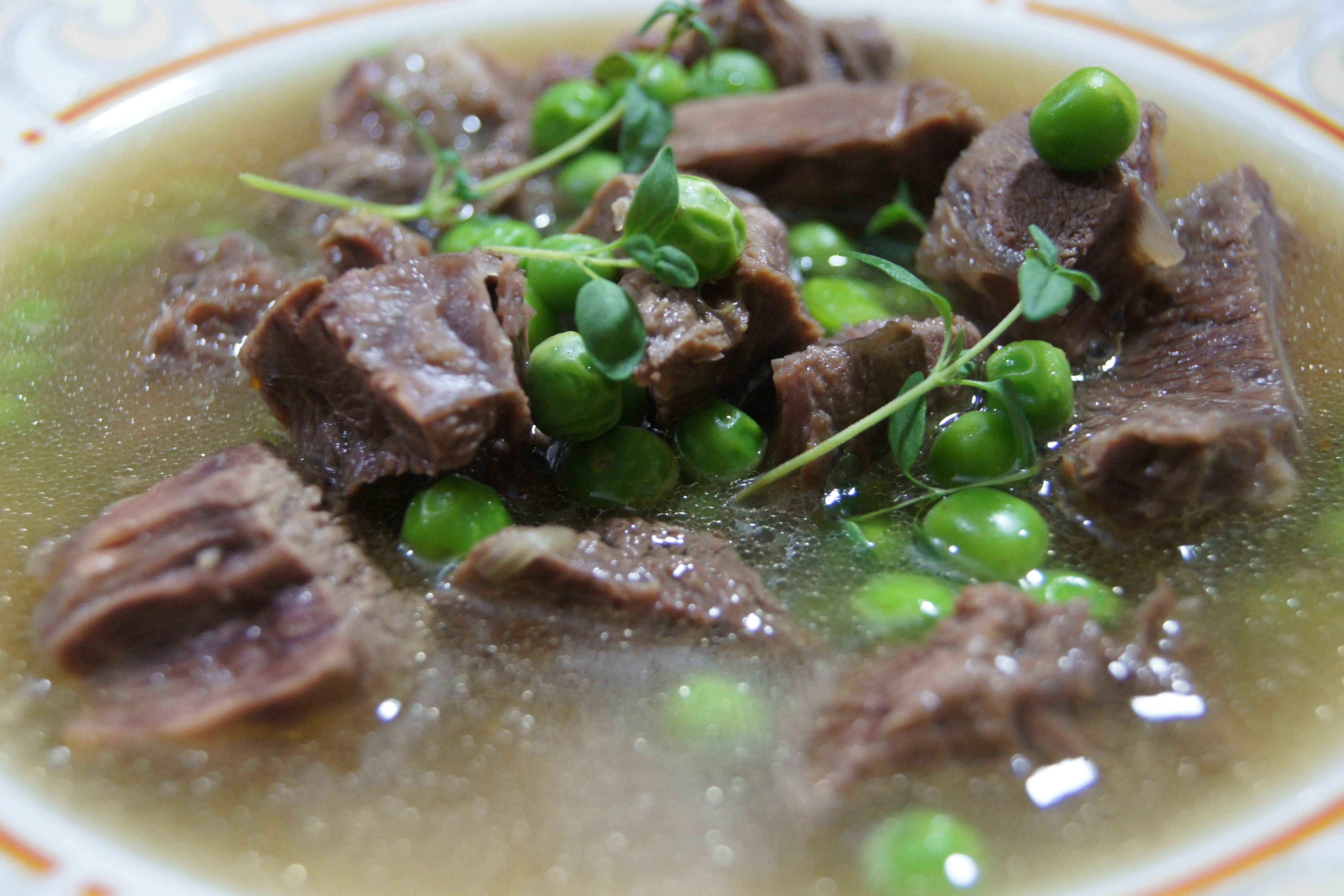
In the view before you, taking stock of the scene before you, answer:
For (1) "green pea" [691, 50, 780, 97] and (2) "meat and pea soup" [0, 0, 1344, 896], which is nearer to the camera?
(2) "meat and pea soup" [0, 0, 1344, 896]

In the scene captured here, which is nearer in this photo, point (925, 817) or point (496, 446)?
point (925, 817)

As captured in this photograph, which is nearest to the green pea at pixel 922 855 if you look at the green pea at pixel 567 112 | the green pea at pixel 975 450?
the green pea at pixel 975 450

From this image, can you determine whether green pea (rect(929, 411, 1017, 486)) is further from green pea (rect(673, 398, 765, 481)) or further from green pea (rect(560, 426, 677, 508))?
green pea (rect(560, 426, 677, 508))

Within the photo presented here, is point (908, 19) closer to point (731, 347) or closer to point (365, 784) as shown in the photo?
point (731, 347)

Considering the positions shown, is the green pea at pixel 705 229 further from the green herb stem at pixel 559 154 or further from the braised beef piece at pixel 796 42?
the braised beef piece at pixel 796 42

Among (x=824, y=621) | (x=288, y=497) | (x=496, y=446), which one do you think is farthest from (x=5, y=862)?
(x=824, y=621)

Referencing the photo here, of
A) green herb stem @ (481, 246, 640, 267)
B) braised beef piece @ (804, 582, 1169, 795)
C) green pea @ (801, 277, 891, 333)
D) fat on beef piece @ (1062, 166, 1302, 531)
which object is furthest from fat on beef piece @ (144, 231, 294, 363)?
fat on beef piece @ (1062, 166, 1302, 531)
